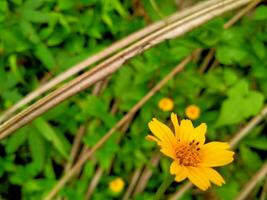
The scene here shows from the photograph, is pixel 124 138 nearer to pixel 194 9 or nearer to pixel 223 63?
pixel 223 63

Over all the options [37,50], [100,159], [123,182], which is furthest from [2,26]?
[123,182]

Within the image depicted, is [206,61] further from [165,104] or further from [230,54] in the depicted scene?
[165,104]

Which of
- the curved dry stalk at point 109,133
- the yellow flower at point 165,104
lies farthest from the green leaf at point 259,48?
the yellow flower at point 165,104

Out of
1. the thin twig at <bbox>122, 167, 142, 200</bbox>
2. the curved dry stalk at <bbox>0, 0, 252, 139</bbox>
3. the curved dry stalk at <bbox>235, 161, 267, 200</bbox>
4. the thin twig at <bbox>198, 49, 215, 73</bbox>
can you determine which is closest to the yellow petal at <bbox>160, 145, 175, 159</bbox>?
the curved dry stalk at <bbox>0, 0, 252, 139</bbox>

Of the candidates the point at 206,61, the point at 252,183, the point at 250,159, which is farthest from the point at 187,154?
the point at 206,61

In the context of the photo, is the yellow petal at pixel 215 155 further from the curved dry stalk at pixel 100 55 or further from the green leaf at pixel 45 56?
the green leaf at pixel 45 56
